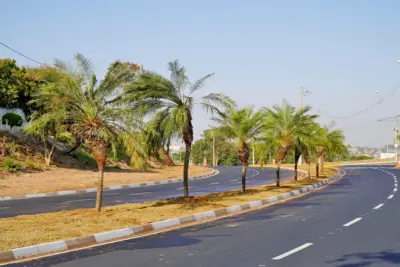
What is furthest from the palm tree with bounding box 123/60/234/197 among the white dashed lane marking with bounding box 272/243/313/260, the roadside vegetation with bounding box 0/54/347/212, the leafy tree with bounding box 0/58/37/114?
the leafy tree with bounding box 0/58/37/114

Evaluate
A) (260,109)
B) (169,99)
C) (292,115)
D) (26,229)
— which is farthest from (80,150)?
Result: (26,229)

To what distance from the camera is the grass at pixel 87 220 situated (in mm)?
11305

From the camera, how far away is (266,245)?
34.5ft

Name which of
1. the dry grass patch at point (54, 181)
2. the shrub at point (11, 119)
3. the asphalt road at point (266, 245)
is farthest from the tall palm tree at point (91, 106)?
the shrub at point (11, 119)

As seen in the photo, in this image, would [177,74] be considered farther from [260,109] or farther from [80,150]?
[80,150]

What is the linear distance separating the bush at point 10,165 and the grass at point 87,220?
621 inches

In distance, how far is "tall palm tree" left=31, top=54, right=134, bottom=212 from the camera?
16188mm

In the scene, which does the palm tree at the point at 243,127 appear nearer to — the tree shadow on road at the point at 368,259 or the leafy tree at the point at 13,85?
the tree shadow on road at the point at 368,259

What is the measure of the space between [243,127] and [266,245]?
545 inches

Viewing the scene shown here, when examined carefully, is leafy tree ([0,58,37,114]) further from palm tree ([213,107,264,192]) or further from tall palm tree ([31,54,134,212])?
tall palm tree ([31,54,134,212])

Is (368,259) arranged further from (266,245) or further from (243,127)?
(243,127)

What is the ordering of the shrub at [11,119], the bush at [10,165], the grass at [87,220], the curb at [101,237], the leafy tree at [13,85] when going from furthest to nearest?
the shrub at [11,119]
the leafy tree at [13,85]
the bush at [10,165]
the grass at [87,220]
the curb at [101,237]

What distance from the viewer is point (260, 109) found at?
2512cm

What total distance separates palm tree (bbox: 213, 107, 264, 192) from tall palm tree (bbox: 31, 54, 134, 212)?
25.1 ft
